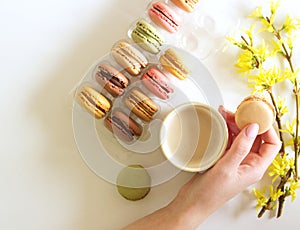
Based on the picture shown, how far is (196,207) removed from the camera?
943 millimetres

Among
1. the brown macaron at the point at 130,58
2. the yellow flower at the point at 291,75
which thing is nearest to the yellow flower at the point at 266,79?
the yellow flower at the point at 291,75

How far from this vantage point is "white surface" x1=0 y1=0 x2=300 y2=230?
102 centimetres

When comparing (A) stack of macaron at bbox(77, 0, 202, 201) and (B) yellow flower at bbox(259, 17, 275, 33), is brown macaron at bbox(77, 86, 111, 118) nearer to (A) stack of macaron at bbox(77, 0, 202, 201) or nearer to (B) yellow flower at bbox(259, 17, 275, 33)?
(A) stack of macaron at bbox(77, 0, 202, 201)

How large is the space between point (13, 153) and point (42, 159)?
59mm

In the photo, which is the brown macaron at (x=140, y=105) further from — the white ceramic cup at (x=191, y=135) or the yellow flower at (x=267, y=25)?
the yellow flower at (x=267, y=25)

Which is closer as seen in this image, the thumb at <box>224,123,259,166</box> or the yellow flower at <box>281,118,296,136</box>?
the thumb at <box>224,123,259,166</box>

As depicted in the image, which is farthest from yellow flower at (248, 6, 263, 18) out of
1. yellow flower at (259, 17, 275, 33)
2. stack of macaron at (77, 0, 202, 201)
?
stack of macaron at (77, 0, 202, 201)

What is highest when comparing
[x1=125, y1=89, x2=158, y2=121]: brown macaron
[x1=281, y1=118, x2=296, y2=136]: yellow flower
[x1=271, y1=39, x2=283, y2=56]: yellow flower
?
[x1=271, y1=39, x2=283, y2=56]: yellow flower

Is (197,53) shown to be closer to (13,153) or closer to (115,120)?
(115,120)

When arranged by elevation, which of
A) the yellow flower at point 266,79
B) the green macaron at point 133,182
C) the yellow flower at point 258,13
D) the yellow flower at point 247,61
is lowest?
the green macaron at point 133,182

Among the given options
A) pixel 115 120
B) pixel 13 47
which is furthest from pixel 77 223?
pixel 13 47

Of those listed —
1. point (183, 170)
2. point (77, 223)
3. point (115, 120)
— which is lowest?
point (77, 223)

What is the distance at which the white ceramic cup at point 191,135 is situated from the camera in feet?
3.13

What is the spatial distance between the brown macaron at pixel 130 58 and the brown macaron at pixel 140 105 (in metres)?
0.04
